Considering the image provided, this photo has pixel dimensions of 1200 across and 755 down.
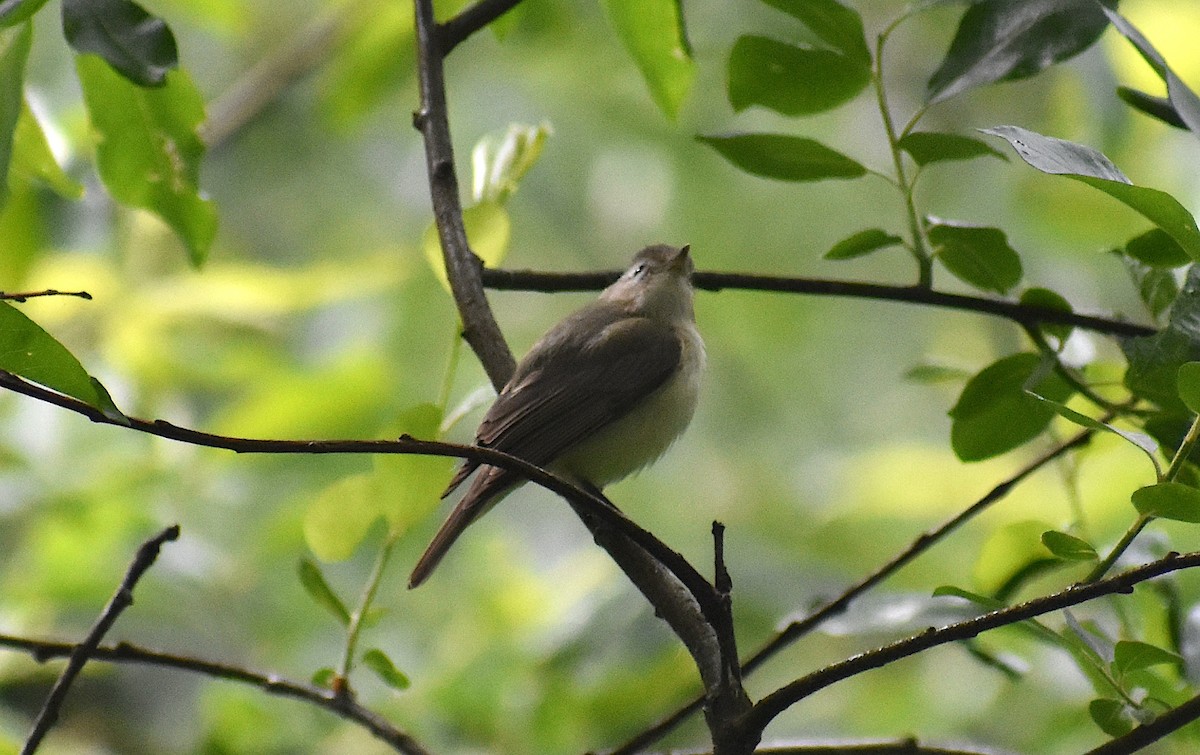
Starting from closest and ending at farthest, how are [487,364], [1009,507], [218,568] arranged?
[487,364] < [218,568] < [1009,507]

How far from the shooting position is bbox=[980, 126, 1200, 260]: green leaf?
121 cm

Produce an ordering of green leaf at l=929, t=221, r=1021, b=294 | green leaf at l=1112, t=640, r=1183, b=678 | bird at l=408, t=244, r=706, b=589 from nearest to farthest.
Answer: green leaf at l=1112, t=640, r=1183, b=678 → green leaf at l=929, t=221, r=1021, b=294 → bird at l=408, t=244, r=706, b=589

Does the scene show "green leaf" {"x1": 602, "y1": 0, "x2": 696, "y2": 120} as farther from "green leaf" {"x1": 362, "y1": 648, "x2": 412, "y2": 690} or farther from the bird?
"green leaf" {"x1": 362, "y1": 648, "x2": 412, "y2": 690}

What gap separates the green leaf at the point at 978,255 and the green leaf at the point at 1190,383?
45cm

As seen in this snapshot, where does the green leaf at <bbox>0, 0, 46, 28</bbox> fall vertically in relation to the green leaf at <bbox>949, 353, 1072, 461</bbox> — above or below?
above

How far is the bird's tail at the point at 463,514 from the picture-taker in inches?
88.1

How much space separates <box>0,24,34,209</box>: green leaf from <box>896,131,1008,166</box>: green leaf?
1.09m

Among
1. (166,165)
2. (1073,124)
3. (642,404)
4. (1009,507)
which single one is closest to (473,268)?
(166,165)

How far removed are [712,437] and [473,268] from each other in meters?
3.12

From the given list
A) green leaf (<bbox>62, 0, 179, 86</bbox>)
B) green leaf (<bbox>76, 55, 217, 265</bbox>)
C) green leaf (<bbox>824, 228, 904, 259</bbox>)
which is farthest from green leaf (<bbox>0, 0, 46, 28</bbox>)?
green leaf (<bbox>824, 228, 904, 259</bbox>)

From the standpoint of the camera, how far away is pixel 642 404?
2771mm

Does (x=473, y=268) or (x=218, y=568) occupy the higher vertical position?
(x=218, y=568)

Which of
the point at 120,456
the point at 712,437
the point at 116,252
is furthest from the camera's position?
the point at 712,437

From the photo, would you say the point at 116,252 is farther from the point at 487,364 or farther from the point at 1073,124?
the point at 1073,124
